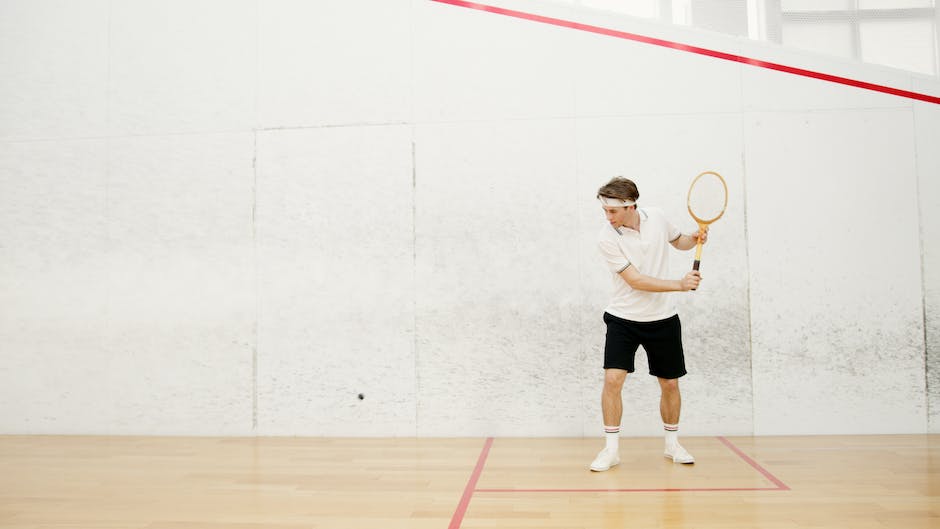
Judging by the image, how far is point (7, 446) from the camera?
3.26 metres

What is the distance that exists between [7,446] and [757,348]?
373 cm

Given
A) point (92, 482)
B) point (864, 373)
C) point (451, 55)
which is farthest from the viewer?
point (451, 55)

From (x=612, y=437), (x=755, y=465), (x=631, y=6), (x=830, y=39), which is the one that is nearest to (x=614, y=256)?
(x=612, y=437)

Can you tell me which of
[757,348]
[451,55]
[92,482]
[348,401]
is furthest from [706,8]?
[92,482]

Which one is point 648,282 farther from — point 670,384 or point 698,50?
point 698,50

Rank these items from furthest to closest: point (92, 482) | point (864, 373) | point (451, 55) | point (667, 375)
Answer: point (451, 55) < point (864, 373) < point (667, 375) < point (92, 482)

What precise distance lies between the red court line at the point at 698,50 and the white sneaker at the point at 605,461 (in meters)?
→ 2.05

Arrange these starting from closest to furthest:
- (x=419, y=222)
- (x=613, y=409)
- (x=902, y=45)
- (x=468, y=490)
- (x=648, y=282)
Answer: (x=468, y=490) → (x=648, y=282) → (x=613, y=409) → (x=902, y=45) → (x=419, y=222)

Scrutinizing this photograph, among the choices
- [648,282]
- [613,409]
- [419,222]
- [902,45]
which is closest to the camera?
[648,282]

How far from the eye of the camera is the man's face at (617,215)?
2.61 metres

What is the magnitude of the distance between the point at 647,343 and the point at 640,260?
0.34m

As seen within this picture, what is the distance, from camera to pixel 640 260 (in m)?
2.66

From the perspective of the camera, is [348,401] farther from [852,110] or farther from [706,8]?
[852,110]

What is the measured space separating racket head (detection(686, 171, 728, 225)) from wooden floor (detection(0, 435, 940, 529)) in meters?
1.01
